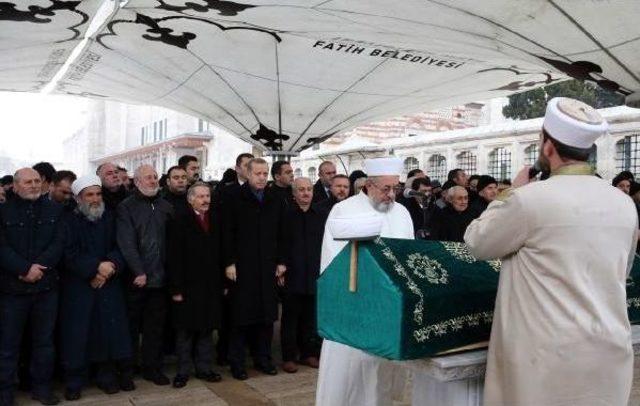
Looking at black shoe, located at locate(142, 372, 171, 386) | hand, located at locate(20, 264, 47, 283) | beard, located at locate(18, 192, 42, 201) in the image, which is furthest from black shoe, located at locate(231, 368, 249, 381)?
beard, located at locate(18, 192, 42, 201)

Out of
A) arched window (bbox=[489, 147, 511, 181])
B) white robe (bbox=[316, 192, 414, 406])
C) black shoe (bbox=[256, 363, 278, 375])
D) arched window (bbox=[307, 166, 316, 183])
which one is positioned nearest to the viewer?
white robe (bbox=[316, 192, 414, 406])

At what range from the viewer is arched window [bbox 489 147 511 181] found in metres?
16.2

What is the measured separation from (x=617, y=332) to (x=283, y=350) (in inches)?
145

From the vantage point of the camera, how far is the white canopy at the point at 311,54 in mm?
6977

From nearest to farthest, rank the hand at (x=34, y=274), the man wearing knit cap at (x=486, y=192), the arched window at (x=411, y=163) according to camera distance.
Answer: the hand at (x=34, y=274), the man wearing knit cap at (x=486, y=192), the arched window at (x=411, y=163)

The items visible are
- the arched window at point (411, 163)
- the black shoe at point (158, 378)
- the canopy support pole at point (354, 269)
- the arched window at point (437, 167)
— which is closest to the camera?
the canopy support pole at point (354, 269)

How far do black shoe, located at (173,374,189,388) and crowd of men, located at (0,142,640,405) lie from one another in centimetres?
2

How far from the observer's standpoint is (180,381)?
475 cm

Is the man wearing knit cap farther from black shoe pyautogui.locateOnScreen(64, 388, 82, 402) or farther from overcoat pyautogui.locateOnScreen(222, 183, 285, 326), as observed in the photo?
black shoe pyautogui.locateOnScreen(64, 388, 82, 402)

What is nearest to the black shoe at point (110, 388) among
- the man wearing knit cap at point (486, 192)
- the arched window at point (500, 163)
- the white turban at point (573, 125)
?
the white turban at point (573, 125)

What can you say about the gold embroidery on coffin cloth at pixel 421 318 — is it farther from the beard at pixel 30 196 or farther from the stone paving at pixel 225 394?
the beard at pixel 30 196

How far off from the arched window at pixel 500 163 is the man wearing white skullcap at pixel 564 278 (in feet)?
46.8

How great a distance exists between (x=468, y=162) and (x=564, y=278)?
1636 centimetres

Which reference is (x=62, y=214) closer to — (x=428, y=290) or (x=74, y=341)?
(x=74, y=341)
